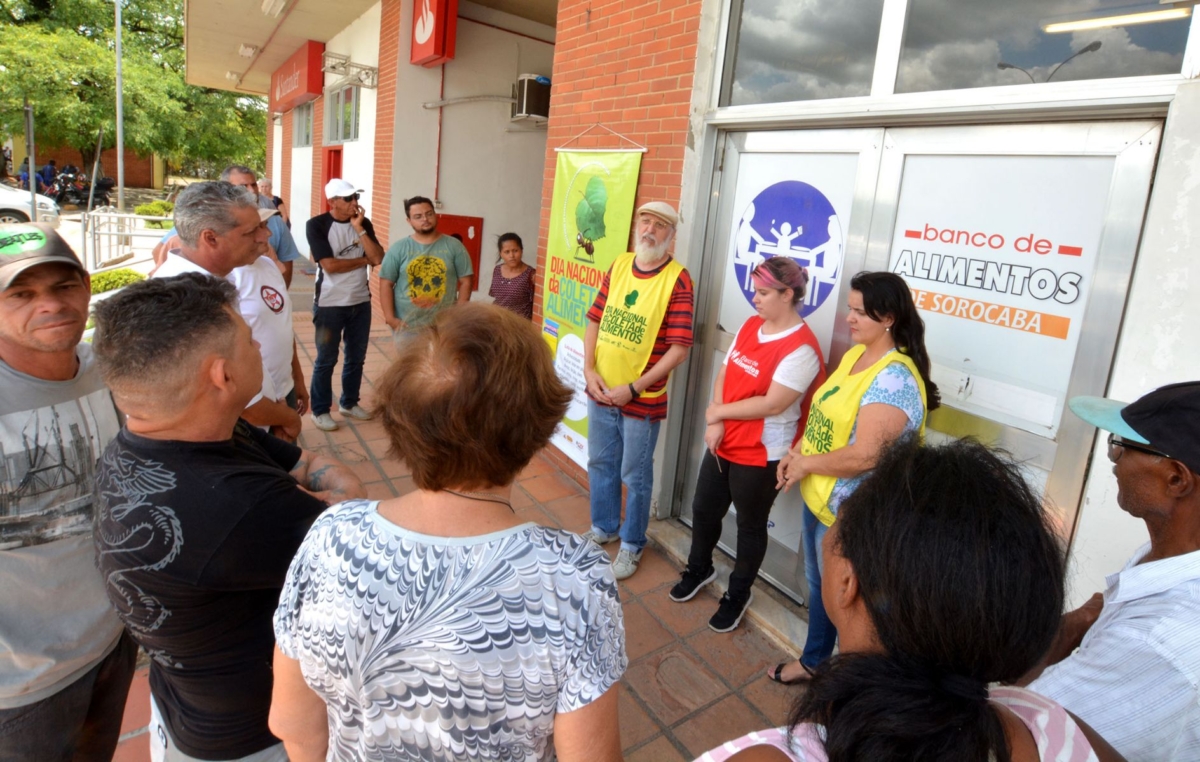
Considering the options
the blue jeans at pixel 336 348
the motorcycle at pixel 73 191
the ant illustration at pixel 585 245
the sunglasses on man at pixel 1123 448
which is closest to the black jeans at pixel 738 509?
the sunglasses on man at pixel 1123 448

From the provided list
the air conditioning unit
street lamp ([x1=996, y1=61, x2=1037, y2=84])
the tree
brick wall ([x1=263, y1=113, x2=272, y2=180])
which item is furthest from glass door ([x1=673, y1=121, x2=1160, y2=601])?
the tree

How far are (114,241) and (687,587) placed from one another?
1572 cm

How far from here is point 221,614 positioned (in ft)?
4.12

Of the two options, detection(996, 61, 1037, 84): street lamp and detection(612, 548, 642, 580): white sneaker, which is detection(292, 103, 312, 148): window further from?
detection(996, 61, 1037, 84): street lamp

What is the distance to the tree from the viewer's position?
18859 mm

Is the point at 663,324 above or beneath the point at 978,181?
beneath

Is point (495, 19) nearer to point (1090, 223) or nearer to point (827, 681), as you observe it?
point (1090, 223)

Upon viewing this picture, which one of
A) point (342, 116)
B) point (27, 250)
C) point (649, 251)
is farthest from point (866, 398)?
point (342, 116)

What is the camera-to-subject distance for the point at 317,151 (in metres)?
11.3

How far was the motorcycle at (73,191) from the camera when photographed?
23.7 meters

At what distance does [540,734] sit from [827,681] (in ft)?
1.55

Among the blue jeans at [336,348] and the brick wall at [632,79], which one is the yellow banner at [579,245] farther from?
the blue jeans at [336,348]

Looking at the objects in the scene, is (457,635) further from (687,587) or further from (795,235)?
(795,235)

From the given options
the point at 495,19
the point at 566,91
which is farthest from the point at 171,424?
the point at 495,19
